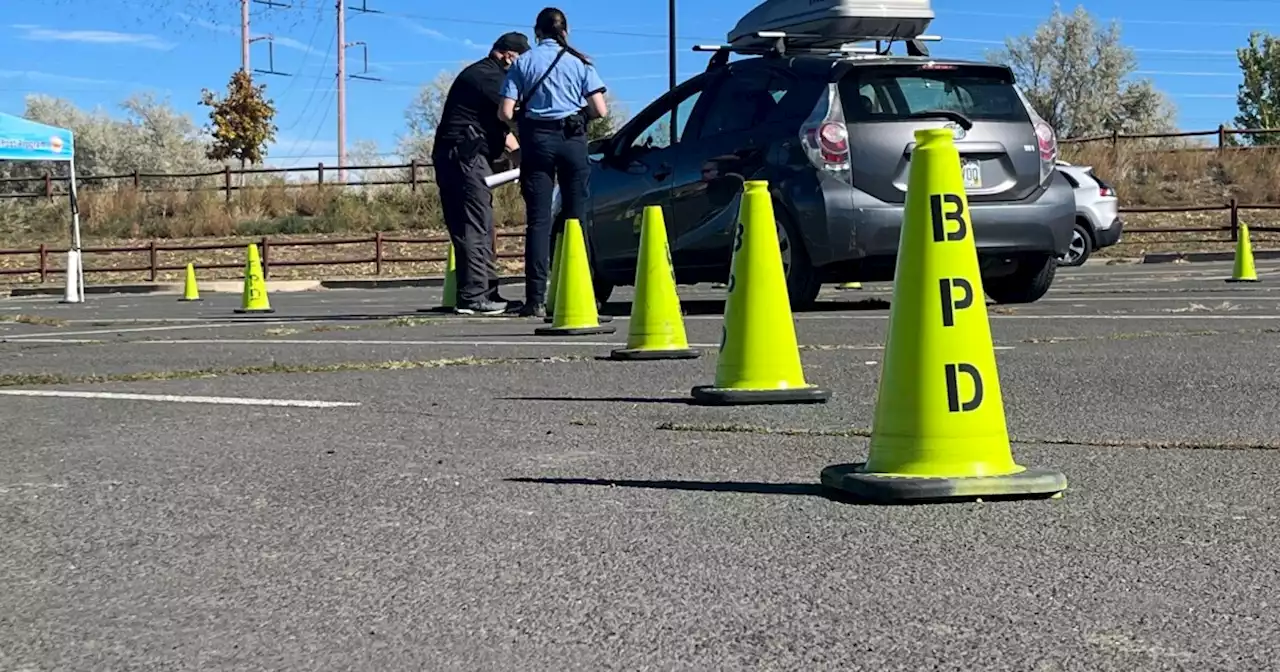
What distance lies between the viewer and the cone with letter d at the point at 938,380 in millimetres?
3580

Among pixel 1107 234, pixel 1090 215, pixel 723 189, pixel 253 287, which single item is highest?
pixel 723 189

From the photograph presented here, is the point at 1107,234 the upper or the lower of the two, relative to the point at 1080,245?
upper

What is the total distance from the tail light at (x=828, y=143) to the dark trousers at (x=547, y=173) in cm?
154

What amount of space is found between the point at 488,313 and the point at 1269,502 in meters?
7.54

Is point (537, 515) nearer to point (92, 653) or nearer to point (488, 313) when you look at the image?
point (92, 653)

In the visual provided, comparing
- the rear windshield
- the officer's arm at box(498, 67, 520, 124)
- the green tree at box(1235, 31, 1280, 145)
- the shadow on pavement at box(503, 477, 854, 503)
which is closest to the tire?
the rear windshield

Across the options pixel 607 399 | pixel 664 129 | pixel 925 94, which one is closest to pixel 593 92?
pixel 664 129

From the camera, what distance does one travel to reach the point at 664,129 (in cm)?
1050

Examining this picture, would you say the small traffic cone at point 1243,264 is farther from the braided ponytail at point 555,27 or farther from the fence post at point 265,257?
the fence post at point 265,257

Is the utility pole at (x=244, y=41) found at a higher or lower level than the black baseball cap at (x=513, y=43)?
higher

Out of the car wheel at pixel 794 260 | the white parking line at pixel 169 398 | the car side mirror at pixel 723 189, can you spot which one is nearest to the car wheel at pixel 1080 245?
the car side mirror at pixel 723 189

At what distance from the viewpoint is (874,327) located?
8.59 meters

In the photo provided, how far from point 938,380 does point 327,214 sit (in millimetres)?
35076

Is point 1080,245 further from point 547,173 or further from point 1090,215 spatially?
point 547,173
